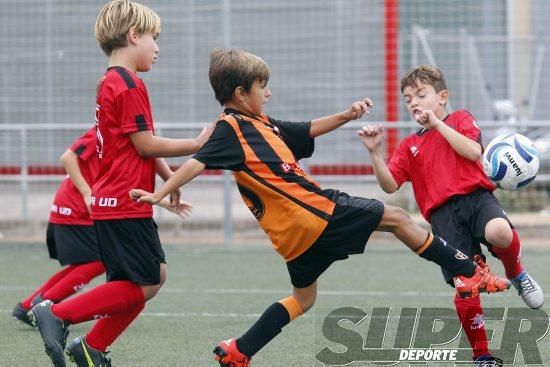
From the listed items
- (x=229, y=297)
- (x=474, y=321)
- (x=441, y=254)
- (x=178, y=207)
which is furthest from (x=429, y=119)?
(x=229, y=297)

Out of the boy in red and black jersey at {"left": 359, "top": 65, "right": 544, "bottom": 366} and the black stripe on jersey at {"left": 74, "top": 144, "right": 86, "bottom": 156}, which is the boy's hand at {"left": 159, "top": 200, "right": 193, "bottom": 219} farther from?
the black stripe on jersey at {"left": 74, "top": 144, "right": 86, "bottom": 156}

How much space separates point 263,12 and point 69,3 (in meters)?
2.41

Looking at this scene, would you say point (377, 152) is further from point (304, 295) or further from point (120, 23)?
point (120, 23)

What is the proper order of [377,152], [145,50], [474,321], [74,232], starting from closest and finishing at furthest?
1. [145,50]
2. [474,321]
3. [377,152]
4. [74,232]

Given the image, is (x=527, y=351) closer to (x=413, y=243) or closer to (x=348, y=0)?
(x=413, y=243)

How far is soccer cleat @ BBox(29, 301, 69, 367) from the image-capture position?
495 cm

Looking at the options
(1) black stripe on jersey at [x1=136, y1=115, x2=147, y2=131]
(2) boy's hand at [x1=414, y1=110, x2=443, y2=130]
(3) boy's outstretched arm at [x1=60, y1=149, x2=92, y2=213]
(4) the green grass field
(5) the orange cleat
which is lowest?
(4) the green grass field

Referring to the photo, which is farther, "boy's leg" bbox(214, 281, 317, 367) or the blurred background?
the blurred background

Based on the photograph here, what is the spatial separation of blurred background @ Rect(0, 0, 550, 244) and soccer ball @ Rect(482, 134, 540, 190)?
23.4ft

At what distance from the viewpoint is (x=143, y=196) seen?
16.0 ft

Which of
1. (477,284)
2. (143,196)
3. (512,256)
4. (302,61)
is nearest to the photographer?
(143,196)

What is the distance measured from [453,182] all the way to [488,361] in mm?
874

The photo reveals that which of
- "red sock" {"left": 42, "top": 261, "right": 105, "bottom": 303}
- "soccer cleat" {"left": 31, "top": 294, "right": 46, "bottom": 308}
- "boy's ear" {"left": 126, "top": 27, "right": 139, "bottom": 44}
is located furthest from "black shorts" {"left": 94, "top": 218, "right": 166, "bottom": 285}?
"soccer cleat" {"left": 31, "top": 294, "right": 46, "bottom": 308}

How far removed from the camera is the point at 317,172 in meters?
13.0
